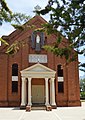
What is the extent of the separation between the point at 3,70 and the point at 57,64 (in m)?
7.55

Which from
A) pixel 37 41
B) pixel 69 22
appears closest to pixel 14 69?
pixel 37 41

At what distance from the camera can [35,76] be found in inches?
1356

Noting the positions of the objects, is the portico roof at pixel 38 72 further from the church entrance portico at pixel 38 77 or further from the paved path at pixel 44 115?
the paved path at pixel 44 115

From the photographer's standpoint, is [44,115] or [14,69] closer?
[44,115]

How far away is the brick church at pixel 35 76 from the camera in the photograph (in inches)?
1363

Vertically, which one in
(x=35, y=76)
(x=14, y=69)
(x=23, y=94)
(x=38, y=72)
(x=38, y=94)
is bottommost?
(x=38, y=94)

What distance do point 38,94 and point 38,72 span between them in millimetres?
4268

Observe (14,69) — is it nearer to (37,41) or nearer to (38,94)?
(38,94)

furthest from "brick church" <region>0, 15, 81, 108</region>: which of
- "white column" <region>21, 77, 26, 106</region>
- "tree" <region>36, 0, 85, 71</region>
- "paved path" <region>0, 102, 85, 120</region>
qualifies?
"tree" <region>36, 0, 85, 71</region>

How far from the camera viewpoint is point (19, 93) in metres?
35.6

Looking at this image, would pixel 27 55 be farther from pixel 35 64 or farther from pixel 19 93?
pixel 19 93

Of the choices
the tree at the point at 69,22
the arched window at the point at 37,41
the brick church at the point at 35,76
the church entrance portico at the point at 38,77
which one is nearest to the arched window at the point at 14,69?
the brick church at the point at 35,76

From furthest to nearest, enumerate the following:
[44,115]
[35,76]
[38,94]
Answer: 1. [38,94]
2. [35,76]
3. [44,115]

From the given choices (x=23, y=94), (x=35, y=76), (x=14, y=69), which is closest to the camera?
(x=23, y=94)
